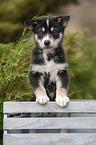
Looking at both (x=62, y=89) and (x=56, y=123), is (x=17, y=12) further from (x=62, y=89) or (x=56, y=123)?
(x=56, y=123)

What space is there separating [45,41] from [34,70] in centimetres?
38

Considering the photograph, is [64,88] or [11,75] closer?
[64,88]

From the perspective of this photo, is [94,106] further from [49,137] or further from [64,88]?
[49,137]

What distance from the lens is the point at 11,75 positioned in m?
2.75

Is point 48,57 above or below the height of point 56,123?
above

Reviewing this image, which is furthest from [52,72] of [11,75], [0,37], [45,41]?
[0,37]

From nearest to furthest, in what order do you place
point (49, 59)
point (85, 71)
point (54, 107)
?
point (54, 107) < point (49, 59) < point (85, 71)

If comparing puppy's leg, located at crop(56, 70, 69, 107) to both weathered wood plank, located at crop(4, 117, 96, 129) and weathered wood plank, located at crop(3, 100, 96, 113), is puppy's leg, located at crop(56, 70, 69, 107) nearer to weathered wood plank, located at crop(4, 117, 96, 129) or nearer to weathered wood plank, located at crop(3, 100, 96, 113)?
weathered wood plank, located at crop(3, 100, 96, 113)

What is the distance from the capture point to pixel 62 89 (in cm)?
234

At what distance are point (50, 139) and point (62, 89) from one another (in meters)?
0.54

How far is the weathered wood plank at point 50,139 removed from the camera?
2.16 m

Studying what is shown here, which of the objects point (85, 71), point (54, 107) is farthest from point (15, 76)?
point (85, 71)

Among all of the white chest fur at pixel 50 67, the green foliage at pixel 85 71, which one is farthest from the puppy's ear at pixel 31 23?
the green foliage at pixel 85 71

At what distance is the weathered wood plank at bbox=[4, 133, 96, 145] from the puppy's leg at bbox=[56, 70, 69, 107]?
0.35m
